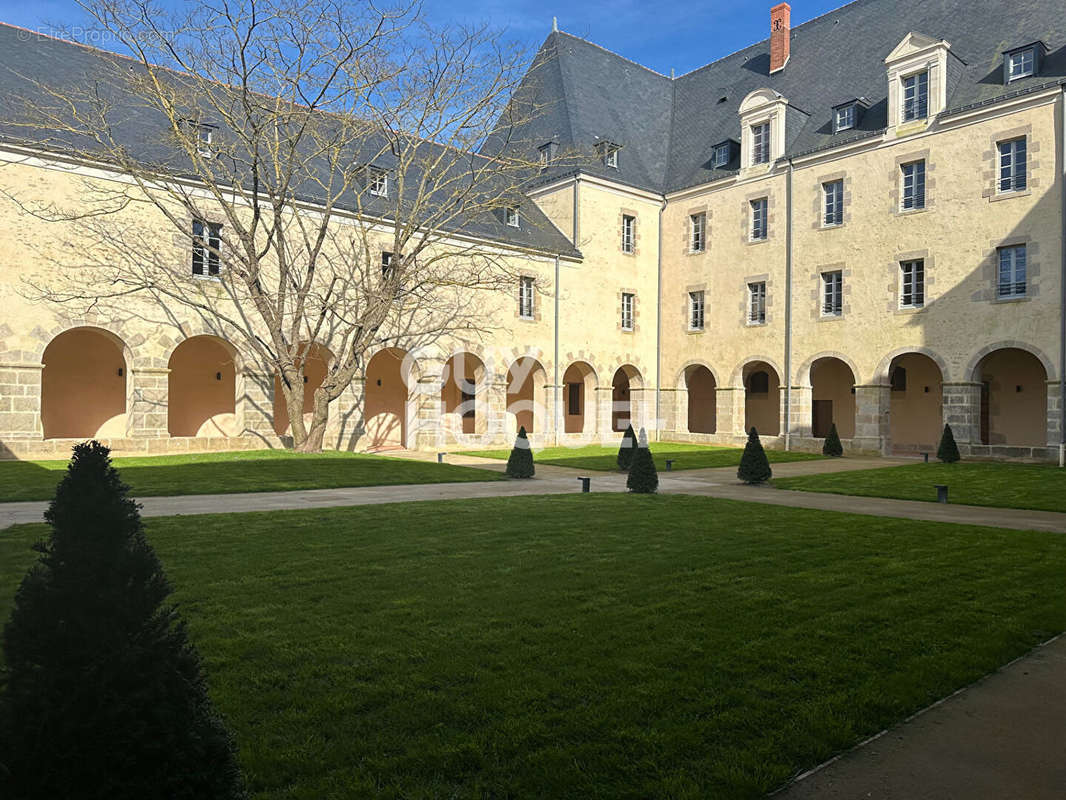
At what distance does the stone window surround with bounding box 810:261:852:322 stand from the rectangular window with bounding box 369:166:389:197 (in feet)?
45.5

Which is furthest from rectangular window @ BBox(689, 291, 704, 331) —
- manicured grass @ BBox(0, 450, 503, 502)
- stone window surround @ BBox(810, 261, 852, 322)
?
manicured grass @ BBox(0, 450, 503, 502)

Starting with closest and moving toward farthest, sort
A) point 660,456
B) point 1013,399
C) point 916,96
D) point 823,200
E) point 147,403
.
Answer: point 147,403
point 660,456
point 916,96
point 1013,399
point 823,200

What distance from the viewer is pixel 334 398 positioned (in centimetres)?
2041

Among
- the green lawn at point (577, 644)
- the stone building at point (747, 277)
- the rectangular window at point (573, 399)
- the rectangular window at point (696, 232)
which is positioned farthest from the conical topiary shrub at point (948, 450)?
the rectangular window at point (573, 399)

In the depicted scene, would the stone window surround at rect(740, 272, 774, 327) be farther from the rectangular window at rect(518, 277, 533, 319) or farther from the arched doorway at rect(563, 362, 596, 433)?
the rectangular window at rect(518, 277, 533, 319)

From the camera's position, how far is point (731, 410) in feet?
85.0

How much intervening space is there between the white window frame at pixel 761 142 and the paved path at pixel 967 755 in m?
24.0

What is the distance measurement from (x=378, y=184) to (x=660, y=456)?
12.1 metres

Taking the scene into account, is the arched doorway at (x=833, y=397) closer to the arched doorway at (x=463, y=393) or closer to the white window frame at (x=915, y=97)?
the white window frame at (x=915, y=97)

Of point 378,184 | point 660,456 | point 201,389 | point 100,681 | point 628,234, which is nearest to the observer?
point 100,681

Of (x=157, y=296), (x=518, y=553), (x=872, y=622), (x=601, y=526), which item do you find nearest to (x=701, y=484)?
(x=601, y=526)

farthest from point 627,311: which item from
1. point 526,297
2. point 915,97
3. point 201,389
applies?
point 201,389

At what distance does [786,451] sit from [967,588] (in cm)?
1862

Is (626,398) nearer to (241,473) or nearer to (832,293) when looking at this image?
(832,293)
